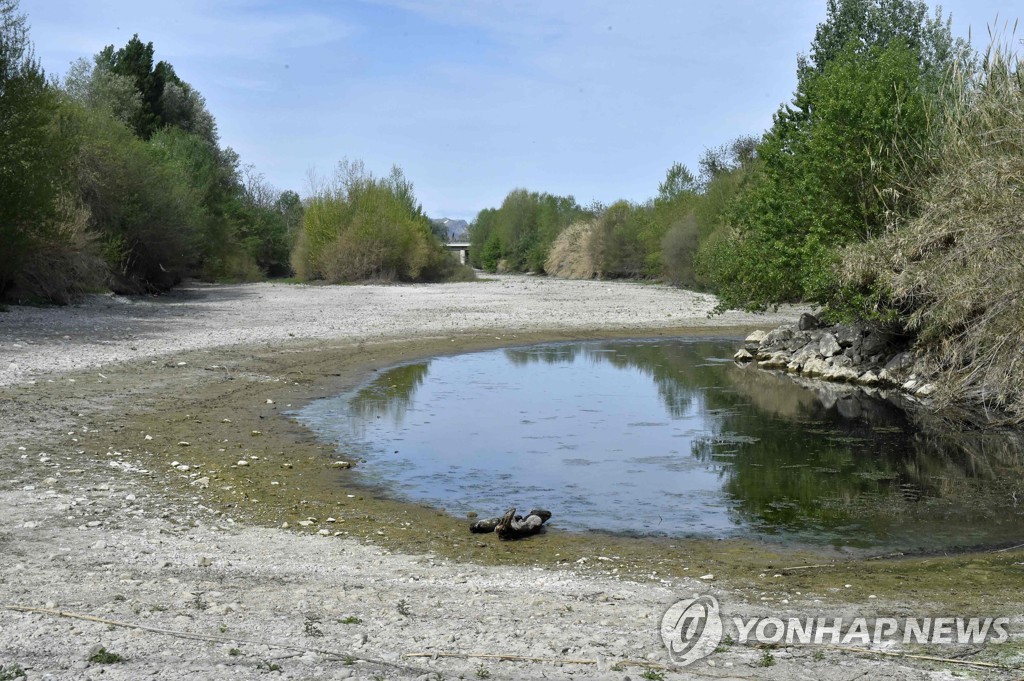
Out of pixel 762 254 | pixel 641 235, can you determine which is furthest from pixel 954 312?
pixel 641 235

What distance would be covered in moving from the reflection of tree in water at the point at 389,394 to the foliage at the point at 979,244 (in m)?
8.87

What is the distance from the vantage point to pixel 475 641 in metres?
5.65

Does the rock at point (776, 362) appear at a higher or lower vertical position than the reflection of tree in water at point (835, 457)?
higher

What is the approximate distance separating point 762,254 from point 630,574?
17.3 m

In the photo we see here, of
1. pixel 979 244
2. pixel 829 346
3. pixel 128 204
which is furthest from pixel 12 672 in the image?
pixel 128 204

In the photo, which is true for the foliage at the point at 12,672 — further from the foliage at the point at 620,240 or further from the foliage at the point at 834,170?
the foliage at the point at 620,240

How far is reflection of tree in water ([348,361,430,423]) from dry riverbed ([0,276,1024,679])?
4.84 feet

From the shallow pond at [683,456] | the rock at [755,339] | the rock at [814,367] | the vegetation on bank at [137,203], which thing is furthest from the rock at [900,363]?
the vegetation on bank at [137,203]

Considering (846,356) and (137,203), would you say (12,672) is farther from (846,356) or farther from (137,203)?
(137,203)

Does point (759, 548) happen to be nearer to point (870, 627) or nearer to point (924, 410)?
point (870, 627)

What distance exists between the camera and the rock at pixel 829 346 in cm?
2291

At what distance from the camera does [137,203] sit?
39438 mm

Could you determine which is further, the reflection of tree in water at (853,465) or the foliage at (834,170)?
the foliage at (834,170)

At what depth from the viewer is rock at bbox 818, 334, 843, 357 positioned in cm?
2291
